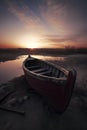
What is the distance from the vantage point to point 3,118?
17.5ft

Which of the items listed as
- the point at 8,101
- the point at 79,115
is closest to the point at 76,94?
the point at 79,115

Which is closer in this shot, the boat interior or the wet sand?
the wet sand

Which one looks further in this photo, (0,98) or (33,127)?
(0,98)

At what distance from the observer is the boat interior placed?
23.3 feet

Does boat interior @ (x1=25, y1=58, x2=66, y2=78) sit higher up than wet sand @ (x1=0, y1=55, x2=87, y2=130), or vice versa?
boat interior @ (x1=25, y1=58, x2=66, y2=78)

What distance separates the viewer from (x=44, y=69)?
8562mm

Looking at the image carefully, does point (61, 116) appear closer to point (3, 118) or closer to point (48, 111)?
point (48, 111)

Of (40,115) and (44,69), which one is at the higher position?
(44,69)

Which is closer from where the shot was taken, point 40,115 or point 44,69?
point 40,115

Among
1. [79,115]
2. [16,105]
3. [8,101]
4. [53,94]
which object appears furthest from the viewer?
[8,101]

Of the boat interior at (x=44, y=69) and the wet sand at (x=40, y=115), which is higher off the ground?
the boat interior at (x=44, y=69)

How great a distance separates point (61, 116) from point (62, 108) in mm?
776

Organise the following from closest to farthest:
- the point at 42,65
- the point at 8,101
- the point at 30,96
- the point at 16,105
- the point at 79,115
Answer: the point at 79,115
the point at 16,105
the point at 8,101
the point at 30,96
the point at 42,65

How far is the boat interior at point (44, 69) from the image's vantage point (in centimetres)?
709
